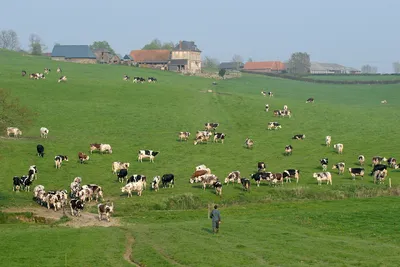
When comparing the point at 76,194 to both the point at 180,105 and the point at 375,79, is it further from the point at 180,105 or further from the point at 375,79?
the point at 375,79

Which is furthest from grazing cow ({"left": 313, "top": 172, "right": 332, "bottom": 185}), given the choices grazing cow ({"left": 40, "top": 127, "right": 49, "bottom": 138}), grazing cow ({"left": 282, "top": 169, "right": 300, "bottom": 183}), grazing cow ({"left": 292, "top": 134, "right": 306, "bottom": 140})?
grazing cow ({"left": 40, "top": 127, "right": 49, "bottom": 138})

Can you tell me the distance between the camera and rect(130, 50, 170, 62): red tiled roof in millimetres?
184625

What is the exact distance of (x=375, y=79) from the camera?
151 m

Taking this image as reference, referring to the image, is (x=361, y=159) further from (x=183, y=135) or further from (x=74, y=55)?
(x=74, y=55)

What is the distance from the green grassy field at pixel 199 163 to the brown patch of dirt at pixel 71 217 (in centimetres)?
104

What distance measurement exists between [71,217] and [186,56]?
142 meters

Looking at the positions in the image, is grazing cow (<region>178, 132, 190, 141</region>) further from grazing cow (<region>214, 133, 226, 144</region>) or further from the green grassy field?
grazing cow (<region>214, 133, 226, 144</region>)

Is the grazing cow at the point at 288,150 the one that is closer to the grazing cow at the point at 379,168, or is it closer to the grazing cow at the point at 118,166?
the grazing cow at the point at 379,168

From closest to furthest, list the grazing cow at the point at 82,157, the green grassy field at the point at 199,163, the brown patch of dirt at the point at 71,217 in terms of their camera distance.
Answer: the green grassy field at the point at 199,163
the brown patch of dirt at the point at 71,217
the grazing cow at the point at 82,157

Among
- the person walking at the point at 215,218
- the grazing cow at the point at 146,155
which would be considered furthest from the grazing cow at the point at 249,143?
the person walking at the point at 215,218

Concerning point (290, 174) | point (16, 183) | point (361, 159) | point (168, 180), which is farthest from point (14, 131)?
point (361, 159)

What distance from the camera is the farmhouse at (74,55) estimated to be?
16438 cm

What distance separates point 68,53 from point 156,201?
13031 centimetres

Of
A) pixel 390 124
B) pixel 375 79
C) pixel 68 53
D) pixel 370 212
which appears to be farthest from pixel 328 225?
pixel 68 53
